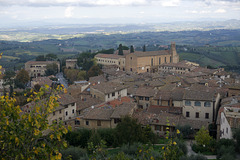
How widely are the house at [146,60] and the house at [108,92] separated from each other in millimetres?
33059

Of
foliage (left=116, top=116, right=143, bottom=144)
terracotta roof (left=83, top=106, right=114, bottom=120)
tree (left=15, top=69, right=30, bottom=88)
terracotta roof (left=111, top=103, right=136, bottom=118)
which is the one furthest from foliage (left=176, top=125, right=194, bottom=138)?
tree (left=15, top=69, right=30, bottom=88)

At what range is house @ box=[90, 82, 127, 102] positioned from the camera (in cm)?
3488

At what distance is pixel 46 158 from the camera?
6.37m

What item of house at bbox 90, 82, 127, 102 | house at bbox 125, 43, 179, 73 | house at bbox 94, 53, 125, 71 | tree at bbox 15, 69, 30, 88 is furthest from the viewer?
house at bbox 94, 53, 125, 71

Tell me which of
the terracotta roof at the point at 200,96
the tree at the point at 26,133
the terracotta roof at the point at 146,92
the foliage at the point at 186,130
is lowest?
the foliage at the point at 186,130

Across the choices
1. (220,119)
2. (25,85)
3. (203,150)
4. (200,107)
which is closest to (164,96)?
(200,107)

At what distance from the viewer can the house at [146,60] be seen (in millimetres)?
70125

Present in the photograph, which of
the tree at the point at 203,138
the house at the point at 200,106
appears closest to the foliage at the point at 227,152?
the tree at the point at 203,138

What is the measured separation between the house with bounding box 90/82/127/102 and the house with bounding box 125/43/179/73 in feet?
108

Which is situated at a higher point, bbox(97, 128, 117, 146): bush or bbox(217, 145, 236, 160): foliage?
bbox(217, 145, 236, 160): foliage

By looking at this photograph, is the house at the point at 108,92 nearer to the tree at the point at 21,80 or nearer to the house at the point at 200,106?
the house at the point at 200,106

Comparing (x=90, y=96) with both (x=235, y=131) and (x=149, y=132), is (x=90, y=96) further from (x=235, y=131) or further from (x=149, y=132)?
(x=235, y=131)

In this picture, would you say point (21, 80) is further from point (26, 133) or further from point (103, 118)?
point (26, 133)

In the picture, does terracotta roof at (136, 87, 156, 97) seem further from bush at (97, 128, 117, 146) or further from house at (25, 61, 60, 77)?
house at (25, 61, 60, 77)
